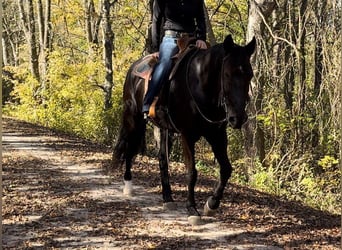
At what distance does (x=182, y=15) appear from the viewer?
6172 millimetres

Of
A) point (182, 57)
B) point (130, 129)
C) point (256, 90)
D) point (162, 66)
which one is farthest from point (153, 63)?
point (256, 90)

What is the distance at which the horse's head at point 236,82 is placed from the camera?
15.9 feet

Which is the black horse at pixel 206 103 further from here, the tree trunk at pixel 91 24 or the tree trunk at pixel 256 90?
the tree trunk at pixel 91 24

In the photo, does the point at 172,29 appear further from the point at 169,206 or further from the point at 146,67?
the point at 169,206

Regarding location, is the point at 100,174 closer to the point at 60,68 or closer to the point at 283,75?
the point at 283,75

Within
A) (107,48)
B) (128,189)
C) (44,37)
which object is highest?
(44,37)

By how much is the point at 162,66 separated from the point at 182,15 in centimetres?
75

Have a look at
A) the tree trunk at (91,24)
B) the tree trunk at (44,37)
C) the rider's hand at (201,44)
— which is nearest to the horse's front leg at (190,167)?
the rider's hand at (201,44)

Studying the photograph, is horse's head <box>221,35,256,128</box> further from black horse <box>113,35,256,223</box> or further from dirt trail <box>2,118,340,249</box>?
dirt trail <box>2,118,340,249</box>

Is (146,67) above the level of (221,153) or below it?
above

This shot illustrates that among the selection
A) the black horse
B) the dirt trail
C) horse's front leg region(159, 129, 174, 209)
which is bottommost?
the dirt trail

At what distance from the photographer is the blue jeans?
19.8 feet

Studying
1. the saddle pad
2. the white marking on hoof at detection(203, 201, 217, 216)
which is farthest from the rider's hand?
the white marking on hoof at detection(203, 201, 217, 216)

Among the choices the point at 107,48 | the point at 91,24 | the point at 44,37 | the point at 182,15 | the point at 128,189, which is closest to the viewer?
the point at 182,15
